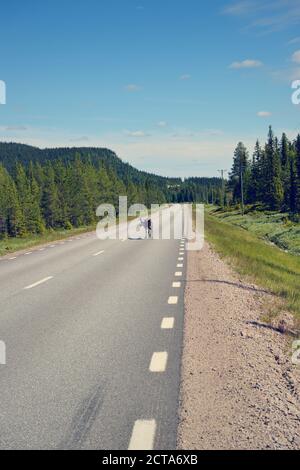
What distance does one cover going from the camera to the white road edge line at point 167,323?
823 cm

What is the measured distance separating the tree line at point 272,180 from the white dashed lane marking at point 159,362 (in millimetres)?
68570

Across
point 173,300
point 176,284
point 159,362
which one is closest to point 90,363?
point 159,362

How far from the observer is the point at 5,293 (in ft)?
39.1

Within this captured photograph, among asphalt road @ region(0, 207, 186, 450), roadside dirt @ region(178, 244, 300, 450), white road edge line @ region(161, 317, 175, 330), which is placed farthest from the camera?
white road edge line @ region(161, 317, 175, 330)

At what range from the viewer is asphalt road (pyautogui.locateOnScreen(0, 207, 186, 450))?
4.43 m

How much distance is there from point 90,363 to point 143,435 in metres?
2.23

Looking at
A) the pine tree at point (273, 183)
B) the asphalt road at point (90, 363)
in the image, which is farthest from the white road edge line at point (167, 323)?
the pine tree at point (273, 183)

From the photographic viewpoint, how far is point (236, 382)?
5.59m

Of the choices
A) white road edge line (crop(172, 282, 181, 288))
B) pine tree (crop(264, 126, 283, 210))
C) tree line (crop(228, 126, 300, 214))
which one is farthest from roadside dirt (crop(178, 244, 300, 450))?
pine tree (crop(264, 126, 283, 210))

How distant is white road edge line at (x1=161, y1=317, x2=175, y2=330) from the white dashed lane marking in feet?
4.63

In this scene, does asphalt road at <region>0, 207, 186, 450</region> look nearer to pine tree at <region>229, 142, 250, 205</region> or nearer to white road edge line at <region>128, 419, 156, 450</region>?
white road edge line at <region>128, 419, 156, 450</region>

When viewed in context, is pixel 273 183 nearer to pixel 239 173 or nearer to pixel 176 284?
pixel 239 173
